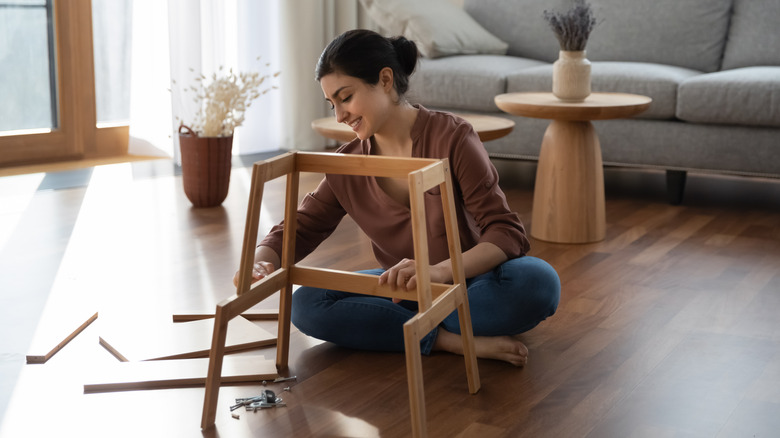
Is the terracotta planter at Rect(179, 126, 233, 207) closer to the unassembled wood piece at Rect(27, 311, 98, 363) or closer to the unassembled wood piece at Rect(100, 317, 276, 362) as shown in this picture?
the unassembled wood piece at Rect(27, 311, 98, 363)

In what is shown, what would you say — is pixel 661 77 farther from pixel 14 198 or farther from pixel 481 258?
pixel 14 198

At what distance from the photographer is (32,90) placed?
402 cm

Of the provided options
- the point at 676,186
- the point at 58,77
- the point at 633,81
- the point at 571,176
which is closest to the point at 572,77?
the point at 571,176

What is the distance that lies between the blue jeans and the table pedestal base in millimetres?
990

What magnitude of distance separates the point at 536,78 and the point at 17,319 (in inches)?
85.4

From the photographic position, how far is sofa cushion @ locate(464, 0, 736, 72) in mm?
3658

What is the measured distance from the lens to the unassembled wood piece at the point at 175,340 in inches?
68.9

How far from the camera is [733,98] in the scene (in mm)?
3062

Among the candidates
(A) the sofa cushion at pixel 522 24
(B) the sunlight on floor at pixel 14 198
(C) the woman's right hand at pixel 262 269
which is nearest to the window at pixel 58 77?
(B) the sunlight on floor at pixel 14 198

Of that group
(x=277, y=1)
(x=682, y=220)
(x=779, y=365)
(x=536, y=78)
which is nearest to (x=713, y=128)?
(x=682, y=220)

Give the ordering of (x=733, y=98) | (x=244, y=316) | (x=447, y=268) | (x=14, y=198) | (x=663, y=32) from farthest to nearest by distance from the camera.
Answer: (x=663, y=32) < (x=14, y=198) < (x=733, y=98) < (x=244, y=316) < (x=447, y=268)

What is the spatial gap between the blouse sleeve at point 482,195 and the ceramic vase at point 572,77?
3.89 ft

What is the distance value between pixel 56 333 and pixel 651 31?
280 cm

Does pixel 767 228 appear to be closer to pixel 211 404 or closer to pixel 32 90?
pixel 211 404
